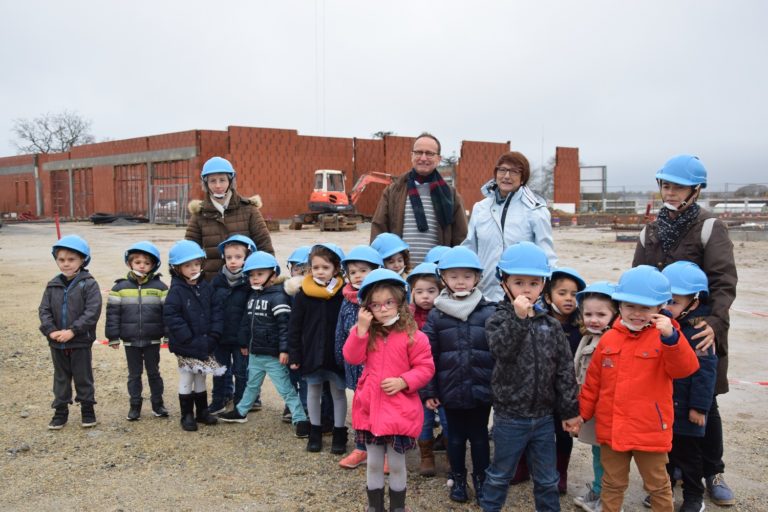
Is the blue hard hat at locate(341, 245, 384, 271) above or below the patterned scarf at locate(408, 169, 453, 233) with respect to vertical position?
below

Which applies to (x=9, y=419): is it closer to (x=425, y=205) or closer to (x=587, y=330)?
(x=425, y=205)

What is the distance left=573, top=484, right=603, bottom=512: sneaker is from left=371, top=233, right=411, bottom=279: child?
177cm

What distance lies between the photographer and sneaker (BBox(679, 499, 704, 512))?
3.42m

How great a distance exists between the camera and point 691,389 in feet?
10.8

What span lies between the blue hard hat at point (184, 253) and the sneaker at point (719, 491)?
3.73 metres

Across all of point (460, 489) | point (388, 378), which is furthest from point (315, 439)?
point (388, 378)

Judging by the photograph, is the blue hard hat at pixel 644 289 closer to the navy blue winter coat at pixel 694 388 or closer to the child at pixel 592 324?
the child at pixel 592 324

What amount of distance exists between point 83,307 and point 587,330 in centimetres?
365

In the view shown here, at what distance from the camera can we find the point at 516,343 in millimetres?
3092

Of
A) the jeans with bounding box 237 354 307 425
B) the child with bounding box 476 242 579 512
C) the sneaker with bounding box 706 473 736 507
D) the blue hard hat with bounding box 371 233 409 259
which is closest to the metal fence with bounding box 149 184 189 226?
the jeans with bounding box 237 354 307 425

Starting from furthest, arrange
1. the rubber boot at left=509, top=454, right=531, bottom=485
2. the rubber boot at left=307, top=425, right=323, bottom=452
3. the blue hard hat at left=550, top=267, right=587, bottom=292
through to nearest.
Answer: the rubber boot at left=307, top=425, right=323, bottom=452 → the rubber boot at left=509, top=454, right=531, bottom=485 → the blue hard hat at left=550, top=267, right=587, bottom=292

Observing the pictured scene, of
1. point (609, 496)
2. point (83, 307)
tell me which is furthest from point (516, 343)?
point (83, 307)

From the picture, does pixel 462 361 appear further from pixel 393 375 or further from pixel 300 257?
pixel 300 257

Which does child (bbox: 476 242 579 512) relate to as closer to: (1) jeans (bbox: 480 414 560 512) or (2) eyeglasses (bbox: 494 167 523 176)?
(1) jeans (bbox: 480 414 560 512)
